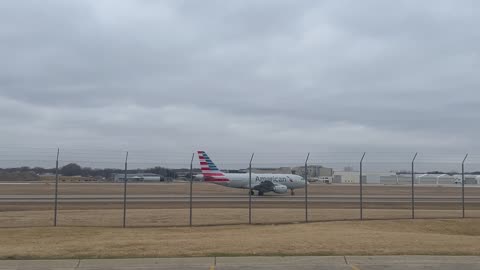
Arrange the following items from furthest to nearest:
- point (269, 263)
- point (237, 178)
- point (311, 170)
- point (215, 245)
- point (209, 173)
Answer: point (311, 170) → point (237, 178) → point (209, 173) → point (215, 245) → point (269, 263)

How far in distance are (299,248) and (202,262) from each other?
2.68 m

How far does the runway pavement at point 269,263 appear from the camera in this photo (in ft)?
35.4

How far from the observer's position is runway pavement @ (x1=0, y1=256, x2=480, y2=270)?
1079 cm

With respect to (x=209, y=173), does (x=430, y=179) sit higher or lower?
lower

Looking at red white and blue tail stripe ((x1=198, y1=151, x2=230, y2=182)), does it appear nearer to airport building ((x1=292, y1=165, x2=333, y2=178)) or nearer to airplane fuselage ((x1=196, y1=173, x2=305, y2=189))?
airplane fuselage ((x1=196, y1=173, x2=305, y2=189))

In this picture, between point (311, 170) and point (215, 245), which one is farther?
point (311, 170)

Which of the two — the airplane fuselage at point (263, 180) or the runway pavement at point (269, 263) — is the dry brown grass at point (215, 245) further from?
the airplane fuselage at point (263, 180)

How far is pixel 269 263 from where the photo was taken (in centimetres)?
1126

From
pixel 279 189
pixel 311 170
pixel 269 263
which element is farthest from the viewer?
pixel 311 170

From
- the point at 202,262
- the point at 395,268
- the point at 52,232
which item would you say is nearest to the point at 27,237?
the point at 52,232

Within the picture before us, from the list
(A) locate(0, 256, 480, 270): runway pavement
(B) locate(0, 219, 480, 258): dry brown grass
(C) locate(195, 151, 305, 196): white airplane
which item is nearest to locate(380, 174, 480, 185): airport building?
(C) locate(195, 151, 305, 196): white airplane

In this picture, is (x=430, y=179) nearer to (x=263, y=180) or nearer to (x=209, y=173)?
(x=263, y=180)

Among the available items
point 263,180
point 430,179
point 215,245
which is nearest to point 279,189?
point 263,180

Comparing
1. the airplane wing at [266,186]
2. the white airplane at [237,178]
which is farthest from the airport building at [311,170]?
the airplane wing at [266,186]
